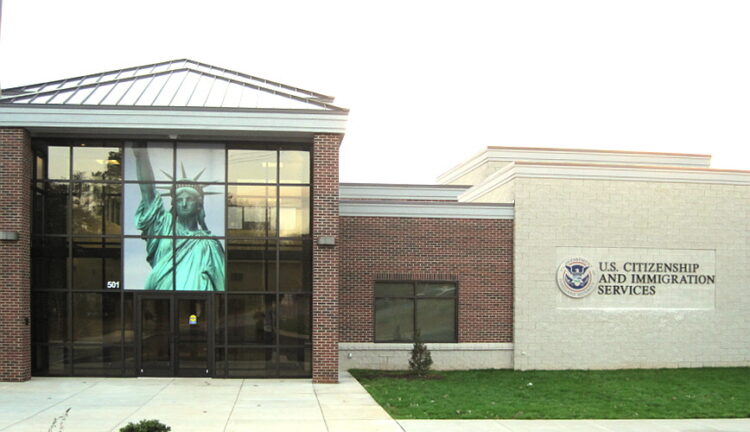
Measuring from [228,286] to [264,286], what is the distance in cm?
93

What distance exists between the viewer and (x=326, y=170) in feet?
61.8

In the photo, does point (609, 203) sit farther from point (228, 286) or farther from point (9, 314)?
point (9, 314)

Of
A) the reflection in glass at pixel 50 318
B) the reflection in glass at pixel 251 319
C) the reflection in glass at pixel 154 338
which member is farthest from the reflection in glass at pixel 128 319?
the reflection in glass at pixel 251 319

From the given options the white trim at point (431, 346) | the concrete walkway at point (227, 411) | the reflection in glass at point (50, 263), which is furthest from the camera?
the white trim at point (431, 346)

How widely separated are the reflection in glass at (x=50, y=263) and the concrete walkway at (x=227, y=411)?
2498mm

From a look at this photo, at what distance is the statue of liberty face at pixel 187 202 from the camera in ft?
63.1

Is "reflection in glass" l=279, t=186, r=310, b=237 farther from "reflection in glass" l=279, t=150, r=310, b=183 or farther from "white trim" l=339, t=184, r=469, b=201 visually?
"white trim" l=339, t=184, r=469, b=201

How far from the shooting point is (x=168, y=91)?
19.8m

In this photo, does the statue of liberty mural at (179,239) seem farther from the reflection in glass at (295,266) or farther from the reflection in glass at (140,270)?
the reflection in glass at (295,266)

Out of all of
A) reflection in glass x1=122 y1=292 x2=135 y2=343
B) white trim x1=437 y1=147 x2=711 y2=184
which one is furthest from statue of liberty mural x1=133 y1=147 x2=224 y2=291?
white trim x1=437 y1=147 x2=711 y2=184

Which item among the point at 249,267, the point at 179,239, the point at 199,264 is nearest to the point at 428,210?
the point at 249,267

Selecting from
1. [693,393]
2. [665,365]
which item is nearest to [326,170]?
[693,393]

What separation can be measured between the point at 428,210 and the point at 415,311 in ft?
9.91

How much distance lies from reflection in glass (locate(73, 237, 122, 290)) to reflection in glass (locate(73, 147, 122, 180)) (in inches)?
64.7
